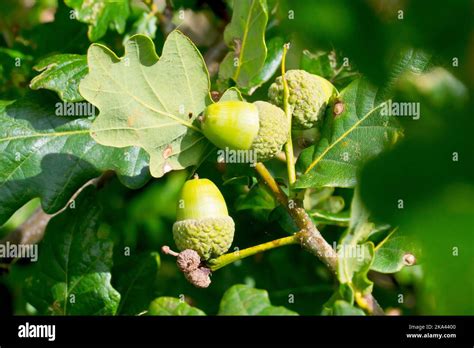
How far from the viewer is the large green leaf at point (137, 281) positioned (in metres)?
1.48

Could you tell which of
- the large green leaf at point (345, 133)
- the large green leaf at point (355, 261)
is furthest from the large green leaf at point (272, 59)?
the large green leaf at point (355, 261)

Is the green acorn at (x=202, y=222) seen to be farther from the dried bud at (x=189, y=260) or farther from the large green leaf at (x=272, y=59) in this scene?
the large green leaf at (x=272, y=59)

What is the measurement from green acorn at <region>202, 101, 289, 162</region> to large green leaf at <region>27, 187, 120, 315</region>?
0.49 m

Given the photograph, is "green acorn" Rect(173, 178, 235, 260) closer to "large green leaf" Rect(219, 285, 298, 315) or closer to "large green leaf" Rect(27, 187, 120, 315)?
"large green leaf" Rect(219, 285, 298, 315)

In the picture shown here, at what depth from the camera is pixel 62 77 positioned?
1.30 meters

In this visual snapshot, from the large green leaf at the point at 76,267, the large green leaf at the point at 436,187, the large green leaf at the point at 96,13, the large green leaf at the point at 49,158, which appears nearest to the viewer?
the large green leaf at the point at 436,187

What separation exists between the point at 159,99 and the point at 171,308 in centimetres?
34

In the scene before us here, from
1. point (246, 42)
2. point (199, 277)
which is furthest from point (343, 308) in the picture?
point (246, 42)

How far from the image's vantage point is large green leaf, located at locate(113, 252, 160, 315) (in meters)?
1.48

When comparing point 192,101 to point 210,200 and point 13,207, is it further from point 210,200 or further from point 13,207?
point 13,207

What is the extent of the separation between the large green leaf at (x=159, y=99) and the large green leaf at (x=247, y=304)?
0.23m

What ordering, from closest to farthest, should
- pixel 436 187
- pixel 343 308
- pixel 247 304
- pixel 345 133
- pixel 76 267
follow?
pixel 436 187 → pixel 343 308 → pixel 247 304 → pixel 345 133 → pixel 76 267

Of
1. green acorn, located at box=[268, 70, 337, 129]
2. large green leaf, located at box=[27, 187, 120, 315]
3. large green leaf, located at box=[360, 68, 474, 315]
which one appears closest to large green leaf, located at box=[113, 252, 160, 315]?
large green leaf, located at box=[27, 187, 120, 315]

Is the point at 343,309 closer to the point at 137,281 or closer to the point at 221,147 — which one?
the point at 221,147
